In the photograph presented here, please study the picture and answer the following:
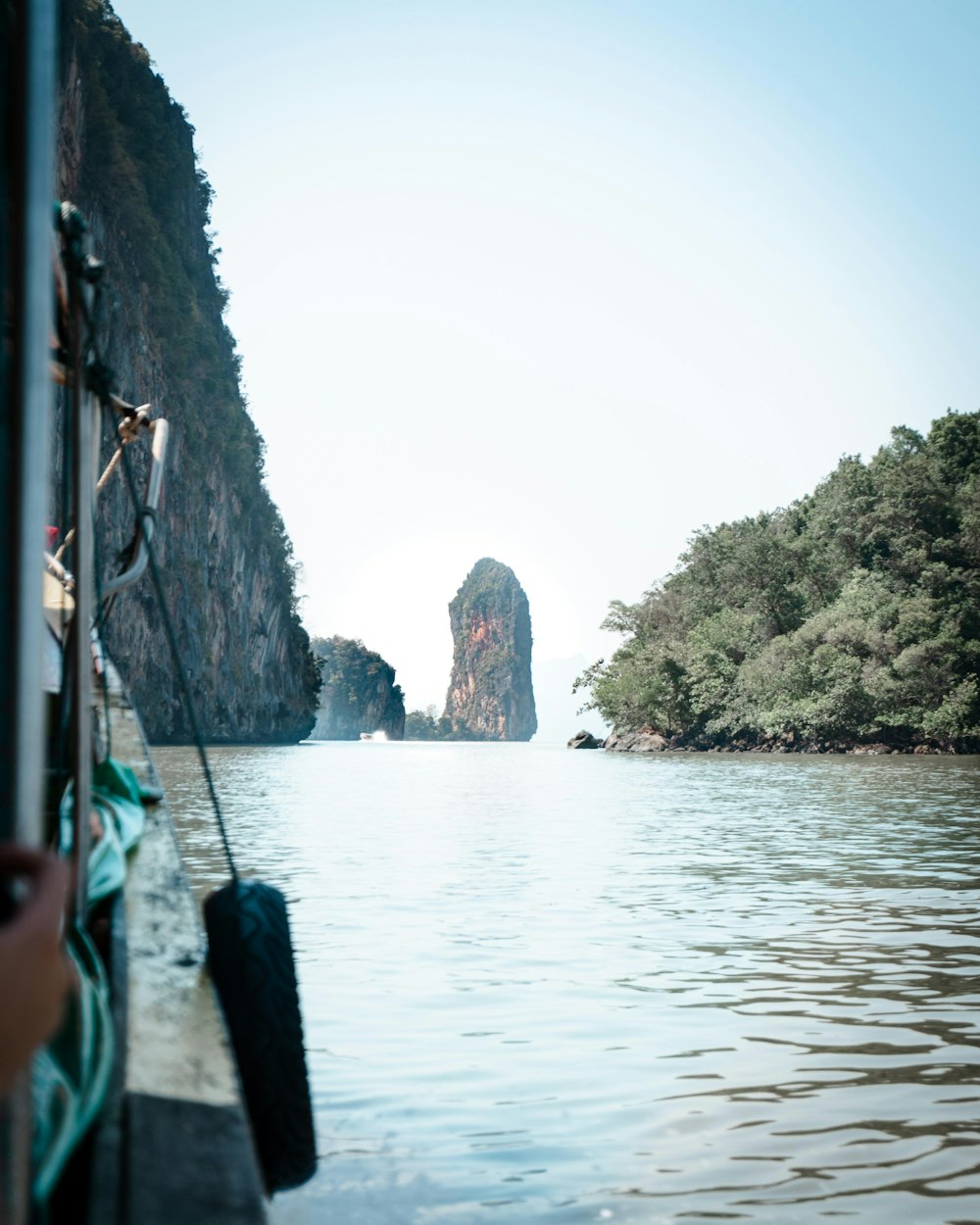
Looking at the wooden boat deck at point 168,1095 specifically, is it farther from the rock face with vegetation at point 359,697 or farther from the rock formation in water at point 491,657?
the rock formation in water at point 491,657

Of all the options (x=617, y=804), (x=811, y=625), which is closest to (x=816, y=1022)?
(x=617, y=804)

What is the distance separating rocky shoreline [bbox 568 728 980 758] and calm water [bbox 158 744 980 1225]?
1461 inches

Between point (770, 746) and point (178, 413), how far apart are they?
3176 centimetres

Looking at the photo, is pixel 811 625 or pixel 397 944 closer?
pixel 397 944

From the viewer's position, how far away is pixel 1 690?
1.48 m

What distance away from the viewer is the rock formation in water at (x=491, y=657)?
18538cm

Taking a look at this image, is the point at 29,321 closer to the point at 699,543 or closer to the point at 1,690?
the point at 1,690

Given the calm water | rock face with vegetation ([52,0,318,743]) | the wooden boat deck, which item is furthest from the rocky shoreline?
the wooden boat deck

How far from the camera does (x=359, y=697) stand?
143250mm

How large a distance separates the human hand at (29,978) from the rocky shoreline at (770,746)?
157 ft

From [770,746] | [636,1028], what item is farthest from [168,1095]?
[770,746]

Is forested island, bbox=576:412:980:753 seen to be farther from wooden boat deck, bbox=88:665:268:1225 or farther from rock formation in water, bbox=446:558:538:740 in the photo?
rock formation in water, bbox=446:558:538:740

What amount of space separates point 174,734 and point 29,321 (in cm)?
5466

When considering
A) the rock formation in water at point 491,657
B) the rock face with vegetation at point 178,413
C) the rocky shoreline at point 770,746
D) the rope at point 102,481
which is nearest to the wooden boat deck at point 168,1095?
the rope at point 102,481
